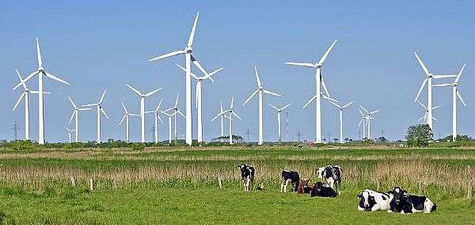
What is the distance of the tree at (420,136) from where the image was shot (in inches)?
4417

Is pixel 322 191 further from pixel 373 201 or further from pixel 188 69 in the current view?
pixel 188 69

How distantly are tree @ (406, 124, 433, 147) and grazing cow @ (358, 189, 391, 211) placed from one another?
280 feet

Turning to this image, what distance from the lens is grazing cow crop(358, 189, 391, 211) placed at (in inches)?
1091

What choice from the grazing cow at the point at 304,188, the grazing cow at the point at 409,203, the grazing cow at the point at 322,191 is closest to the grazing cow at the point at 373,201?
the grazing cow at the point at 409,203

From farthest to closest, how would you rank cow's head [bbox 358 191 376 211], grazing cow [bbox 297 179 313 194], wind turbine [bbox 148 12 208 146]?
wind turbine [bbox 148 12 208 146], grazing cow [bbox 297 179 313 194], cow's head [bbox 358 191 376 211]

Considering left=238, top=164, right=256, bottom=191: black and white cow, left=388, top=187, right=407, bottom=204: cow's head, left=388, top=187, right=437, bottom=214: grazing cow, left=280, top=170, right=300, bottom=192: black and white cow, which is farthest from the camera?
left=238, top=164, right=256, bottom=191: black and white cow

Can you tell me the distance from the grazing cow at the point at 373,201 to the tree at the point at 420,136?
8520 cm

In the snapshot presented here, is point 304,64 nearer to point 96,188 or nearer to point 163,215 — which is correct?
point 96,188

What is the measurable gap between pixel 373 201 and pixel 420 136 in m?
88.1

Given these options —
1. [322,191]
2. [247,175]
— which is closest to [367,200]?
[322,191]

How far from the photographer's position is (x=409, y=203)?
90.2 feet

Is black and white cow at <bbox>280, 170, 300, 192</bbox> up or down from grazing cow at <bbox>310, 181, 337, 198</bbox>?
up

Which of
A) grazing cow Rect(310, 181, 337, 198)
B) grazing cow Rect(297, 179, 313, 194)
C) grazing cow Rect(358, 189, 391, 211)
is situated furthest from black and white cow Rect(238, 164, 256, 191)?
grazing cow Rect(358, 189, 391, 211)

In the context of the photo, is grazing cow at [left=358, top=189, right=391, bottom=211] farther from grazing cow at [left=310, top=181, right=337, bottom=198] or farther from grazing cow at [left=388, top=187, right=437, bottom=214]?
grazing cow at [left=310, top=181, right=337, bottom=198]
